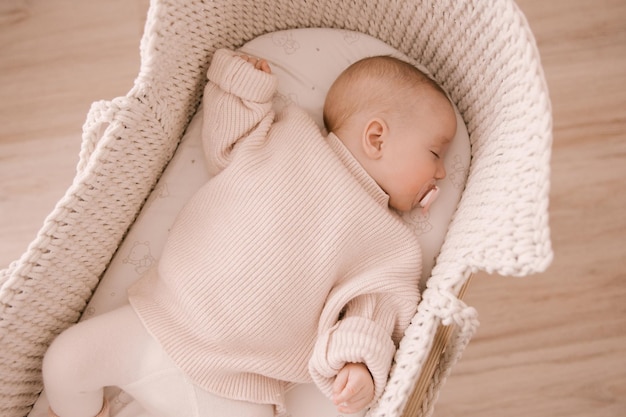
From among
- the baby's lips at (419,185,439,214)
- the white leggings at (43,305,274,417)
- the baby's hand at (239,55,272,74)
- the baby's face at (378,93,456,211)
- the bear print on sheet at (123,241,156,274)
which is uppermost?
the baby's hand at (239,55,272,74)

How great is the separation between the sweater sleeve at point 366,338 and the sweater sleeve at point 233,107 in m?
0.36

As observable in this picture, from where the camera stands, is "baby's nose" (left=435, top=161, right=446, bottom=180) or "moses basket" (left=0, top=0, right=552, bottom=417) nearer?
"moses basket" (left=0, top=0, right=552, bottom=417)

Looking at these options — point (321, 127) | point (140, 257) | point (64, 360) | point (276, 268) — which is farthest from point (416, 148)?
point (64, 360)

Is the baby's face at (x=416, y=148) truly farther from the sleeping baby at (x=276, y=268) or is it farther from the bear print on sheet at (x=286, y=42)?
the bear print on sheet at (x=286, y=42)

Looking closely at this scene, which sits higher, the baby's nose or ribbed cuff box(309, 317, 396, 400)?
the baby's nose

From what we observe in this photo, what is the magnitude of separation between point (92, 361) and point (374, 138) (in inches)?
23.8

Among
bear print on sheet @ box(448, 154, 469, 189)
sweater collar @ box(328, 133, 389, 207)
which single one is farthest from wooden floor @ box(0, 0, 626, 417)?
sweater collar @ box(328, 133, 389, 207)

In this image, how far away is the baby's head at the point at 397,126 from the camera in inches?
40.3

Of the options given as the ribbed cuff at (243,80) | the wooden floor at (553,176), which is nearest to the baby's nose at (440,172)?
the ribbed cuff at (243,80)

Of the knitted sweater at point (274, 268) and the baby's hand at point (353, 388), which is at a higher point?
the knitted sweater at point (274, 268)

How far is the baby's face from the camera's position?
1023 mm

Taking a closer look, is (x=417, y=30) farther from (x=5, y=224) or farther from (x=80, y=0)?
(x=5, y=224)

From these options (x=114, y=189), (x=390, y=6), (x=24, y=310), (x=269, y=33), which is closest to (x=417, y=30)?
(x=390, y=6)

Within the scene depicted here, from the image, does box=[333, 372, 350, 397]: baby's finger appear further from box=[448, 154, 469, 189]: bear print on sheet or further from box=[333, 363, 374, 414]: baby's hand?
box=[448, 154, 469, 189]: bear print on sheet
